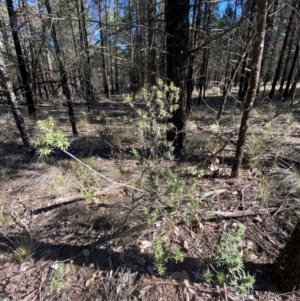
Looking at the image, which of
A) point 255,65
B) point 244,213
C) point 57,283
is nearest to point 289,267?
point 244,213

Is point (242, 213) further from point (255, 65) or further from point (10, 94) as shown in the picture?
point (10, 94)

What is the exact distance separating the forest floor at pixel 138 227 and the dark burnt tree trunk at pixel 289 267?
0.07 m

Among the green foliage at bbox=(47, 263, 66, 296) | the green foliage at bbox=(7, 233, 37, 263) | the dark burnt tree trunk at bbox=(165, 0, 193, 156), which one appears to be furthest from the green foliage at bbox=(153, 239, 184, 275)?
the dark burnt tree trunk at bbox=(165, 0, 193, 156)

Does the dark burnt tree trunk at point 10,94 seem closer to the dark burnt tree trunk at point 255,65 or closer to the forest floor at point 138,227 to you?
the forest floor at point 138,227

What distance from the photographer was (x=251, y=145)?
3832 millimetres

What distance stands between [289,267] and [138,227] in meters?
1.53

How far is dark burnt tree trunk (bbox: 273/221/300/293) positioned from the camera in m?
1.80

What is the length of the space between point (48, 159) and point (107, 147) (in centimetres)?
131

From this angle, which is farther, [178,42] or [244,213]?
[178,42]

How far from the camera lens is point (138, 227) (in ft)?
8.49

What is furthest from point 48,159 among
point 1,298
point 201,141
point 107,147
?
point 201,141

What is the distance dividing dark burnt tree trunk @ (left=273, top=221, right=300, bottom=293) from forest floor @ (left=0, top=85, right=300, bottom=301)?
2.8 inches

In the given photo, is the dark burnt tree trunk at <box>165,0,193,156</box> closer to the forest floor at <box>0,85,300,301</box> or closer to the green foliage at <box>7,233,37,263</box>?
the forest floor at <box>0,85,300,301</box>

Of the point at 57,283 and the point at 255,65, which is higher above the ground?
the point at 255,65
